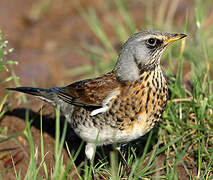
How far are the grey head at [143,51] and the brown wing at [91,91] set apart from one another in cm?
17

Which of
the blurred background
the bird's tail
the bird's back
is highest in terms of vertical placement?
the blurred background

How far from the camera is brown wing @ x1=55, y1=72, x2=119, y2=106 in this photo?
456 centimetres

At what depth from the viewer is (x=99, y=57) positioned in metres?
→ 7.86

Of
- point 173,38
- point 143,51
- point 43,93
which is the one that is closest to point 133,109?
point 143,51

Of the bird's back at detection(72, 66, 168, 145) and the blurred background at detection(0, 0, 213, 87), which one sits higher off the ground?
the blurred background at detection(0, 0, 213, 87)

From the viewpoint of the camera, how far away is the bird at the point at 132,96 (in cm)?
434

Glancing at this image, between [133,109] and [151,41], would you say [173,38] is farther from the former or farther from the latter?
[133,109]

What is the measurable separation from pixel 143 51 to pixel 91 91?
0.78 meters

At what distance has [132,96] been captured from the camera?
171 inches

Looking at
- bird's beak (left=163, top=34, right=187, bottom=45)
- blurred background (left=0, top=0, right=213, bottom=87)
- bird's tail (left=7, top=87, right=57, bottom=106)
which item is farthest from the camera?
blurred background (left=0, top=0, right=213, bottom=87)

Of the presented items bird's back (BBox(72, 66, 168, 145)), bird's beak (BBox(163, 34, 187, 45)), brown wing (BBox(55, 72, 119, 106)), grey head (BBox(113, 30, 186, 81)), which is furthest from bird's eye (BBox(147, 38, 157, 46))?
brown wing (BBox(55, 72, 119, 106))

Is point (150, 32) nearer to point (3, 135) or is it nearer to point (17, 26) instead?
point (3, 135)

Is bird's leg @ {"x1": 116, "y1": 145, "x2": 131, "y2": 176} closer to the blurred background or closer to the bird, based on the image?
the bird

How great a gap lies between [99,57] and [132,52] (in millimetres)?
3422
